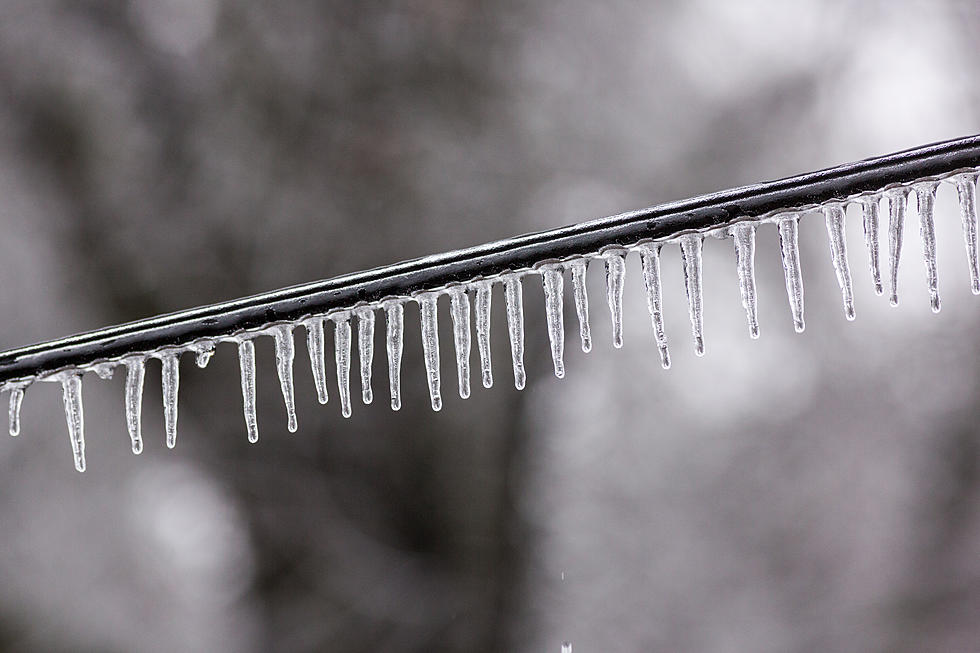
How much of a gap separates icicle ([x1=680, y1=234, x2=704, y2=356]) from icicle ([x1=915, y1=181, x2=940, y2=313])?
0.13 meters

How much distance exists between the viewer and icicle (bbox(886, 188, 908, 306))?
0.49m

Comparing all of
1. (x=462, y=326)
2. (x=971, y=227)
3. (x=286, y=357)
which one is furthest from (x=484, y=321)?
(x=971, y=227)

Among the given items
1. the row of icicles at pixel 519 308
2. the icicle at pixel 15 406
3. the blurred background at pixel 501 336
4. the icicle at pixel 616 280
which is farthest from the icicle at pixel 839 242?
the blurred background at pixel 501 336

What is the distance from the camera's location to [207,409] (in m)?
1.79

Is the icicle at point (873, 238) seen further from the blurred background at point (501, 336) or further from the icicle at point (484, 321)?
the blurred background at point (501, 336)

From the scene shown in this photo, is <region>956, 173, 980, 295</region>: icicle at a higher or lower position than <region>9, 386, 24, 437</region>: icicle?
lower

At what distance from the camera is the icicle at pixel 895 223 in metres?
0.49

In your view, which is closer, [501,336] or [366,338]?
[366,338]

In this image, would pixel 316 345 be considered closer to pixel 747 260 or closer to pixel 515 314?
pixel 515 314

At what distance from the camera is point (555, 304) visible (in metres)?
0.54

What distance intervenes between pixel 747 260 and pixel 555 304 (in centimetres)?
12

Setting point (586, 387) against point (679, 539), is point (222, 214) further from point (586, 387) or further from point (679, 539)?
point (679, 539)

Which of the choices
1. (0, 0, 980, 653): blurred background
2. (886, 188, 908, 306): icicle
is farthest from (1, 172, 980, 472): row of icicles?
(0, 0, 980, 653): blurred background

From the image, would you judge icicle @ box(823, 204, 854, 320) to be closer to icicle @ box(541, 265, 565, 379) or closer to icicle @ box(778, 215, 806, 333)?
icicle @ box(778, 215, 806, 333)
